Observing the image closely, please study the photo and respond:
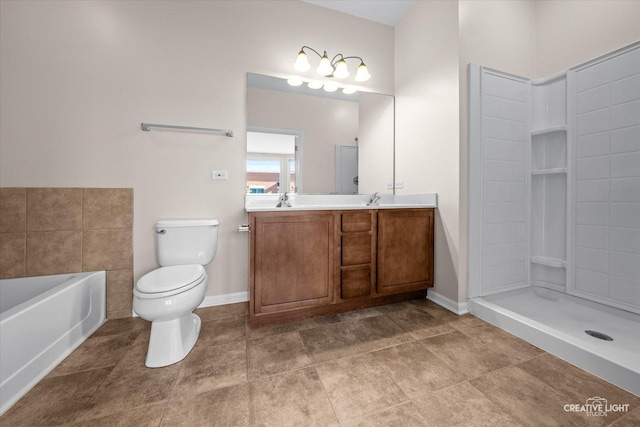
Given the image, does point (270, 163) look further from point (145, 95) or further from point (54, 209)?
point (54, 209)

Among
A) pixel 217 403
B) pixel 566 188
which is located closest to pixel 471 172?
pixel 566 188

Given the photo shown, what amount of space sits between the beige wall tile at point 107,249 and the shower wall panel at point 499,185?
2.61 meters

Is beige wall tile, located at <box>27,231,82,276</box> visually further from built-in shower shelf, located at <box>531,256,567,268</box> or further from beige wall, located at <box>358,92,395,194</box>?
built-in shower shelf, located at <box>531,256,567,268</box>

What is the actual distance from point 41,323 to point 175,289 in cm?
68

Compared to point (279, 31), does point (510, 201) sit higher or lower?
lower

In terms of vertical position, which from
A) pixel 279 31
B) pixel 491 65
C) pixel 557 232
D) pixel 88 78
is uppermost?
pixel 279 31

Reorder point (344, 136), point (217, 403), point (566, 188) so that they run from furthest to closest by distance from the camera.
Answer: point (344, 136), point (566, 188), point (217, 403)

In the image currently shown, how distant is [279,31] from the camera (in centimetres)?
221

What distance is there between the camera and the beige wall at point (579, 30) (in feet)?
5.48

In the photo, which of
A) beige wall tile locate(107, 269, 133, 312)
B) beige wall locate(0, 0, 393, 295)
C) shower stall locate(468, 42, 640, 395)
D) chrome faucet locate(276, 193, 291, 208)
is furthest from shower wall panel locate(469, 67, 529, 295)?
beige wall tile locate(107, 269, 133, 312)

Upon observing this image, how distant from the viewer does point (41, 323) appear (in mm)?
1295

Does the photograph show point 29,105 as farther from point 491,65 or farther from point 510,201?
point 510,201

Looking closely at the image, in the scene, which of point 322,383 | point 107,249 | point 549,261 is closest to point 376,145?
point 549,261

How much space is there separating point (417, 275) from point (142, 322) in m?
2.13
